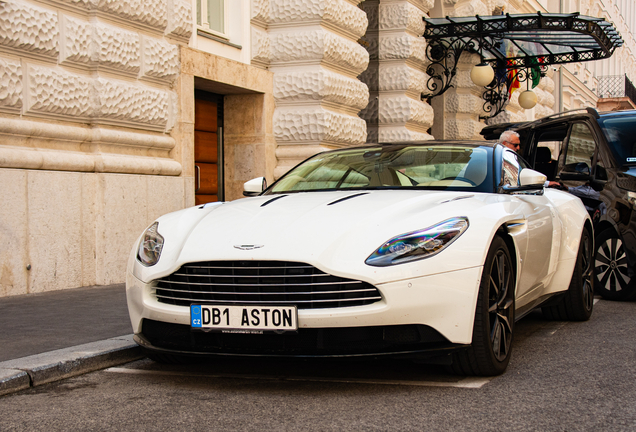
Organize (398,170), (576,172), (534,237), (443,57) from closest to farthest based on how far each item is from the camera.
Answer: (534,237)
(398,170)
(576,172)
(443,57)

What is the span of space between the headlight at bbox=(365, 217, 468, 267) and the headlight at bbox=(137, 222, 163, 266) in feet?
4.02

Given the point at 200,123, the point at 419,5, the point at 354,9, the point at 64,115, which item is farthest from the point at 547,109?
the point at 64,115

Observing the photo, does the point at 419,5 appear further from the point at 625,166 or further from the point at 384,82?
the point at 625,166

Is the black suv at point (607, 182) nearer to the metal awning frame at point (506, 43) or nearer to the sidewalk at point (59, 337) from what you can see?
the sidewalk at point (59, 337)

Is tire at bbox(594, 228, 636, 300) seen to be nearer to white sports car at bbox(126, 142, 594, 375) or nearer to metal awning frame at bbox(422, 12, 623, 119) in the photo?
white sports car at bbox(126, 142, 594, 375)

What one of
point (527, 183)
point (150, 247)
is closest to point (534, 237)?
point (527, 183)

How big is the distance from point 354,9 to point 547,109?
15565 millimetres

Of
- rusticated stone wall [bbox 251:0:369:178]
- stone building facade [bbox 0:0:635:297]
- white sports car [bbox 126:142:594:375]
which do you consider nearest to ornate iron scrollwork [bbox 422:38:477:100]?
stone building facade [bbox 0:0:635:297]

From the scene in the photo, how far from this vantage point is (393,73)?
47.2 ft

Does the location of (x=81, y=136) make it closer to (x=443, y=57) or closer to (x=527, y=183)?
(x=527, y=183)

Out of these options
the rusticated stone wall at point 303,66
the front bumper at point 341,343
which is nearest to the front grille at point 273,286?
the front bumper at point 341,343

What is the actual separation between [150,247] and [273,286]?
3.08 feet

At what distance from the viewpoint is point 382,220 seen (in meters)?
4.17

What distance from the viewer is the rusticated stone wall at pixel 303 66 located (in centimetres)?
1130
